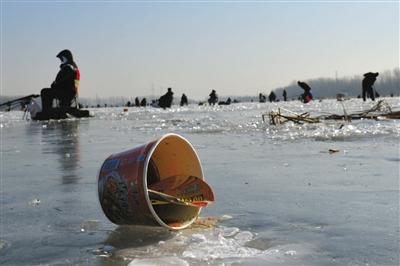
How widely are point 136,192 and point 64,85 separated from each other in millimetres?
20127

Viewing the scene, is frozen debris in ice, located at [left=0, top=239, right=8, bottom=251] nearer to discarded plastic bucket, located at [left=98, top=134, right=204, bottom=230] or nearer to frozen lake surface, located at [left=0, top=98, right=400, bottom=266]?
frozen lake surface, located at [left=0, top=98, right=400, bottom=266]

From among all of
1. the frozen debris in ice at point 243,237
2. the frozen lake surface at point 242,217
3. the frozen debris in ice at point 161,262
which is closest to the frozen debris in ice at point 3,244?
the frozen lake surface at point 242,217

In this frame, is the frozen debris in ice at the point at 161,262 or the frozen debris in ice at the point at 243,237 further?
the frozen debris in ice at the point at 243,237

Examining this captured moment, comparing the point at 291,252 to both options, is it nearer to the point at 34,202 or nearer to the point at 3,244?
the point at 3,244

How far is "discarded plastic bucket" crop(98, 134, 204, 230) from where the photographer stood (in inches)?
118

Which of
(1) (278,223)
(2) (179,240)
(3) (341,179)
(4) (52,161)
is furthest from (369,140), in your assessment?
(2) (179,240)

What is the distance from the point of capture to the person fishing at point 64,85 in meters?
22.0

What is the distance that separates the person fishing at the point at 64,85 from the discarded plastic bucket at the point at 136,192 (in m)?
19.2

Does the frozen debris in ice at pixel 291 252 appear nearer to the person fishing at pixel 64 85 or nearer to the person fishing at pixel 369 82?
the person fishing at pixel 64 85

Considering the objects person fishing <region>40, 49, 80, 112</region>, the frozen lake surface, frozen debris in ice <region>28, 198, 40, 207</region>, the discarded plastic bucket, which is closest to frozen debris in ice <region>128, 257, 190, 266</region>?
the frozen lake surface

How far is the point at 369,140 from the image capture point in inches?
311

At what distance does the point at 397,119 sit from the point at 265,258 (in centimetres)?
1051

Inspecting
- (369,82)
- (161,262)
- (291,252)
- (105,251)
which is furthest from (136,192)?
(369,82)

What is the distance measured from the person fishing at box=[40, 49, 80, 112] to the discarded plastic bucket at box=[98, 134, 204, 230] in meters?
19.2
